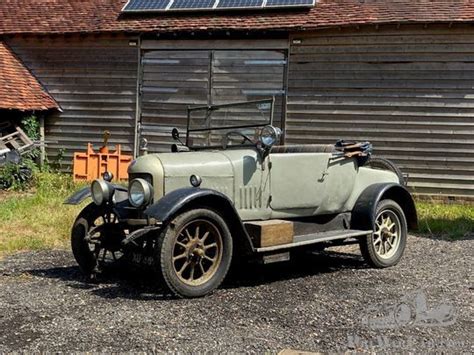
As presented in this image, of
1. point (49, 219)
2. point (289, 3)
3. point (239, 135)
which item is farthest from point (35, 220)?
point (289, 3)

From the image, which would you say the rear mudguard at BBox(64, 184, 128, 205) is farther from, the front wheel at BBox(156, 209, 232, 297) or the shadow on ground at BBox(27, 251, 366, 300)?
the front wheel at BBox(156, 209, 232, 297)

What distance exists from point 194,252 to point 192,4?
10112mm

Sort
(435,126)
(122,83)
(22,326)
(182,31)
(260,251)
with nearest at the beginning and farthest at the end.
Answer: (22,326), (260,251), (435,126), (182,31), (122,83)

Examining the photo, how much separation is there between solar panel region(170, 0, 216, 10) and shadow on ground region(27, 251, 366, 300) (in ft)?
27.7

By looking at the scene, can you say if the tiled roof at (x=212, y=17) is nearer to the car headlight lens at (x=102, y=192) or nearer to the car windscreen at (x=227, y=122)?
the car windscreen at (x=227, y=122)

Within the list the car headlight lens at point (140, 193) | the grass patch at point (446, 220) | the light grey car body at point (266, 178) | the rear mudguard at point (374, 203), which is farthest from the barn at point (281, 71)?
the car headlight lens at point (140, 193)

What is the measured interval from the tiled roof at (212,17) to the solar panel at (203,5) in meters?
0.15

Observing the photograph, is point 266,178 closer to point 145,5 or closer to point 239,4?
point 239,4

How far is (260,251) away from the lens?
5516mm

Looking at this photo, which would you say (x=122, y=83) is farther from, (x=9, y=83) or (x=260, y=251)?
(x=260, y=251)

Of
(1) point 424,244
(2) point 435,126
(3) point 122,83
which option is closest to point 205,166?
(1) point 424,244

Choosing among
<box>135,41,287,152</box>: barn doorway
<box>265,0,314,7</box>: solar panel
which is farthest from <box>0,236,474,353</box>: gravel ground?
<box>265,0,314,7</box>: solar panel

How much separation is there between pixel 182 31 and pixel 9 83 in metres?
4.19

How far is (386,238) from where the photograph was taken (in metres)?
6.94
